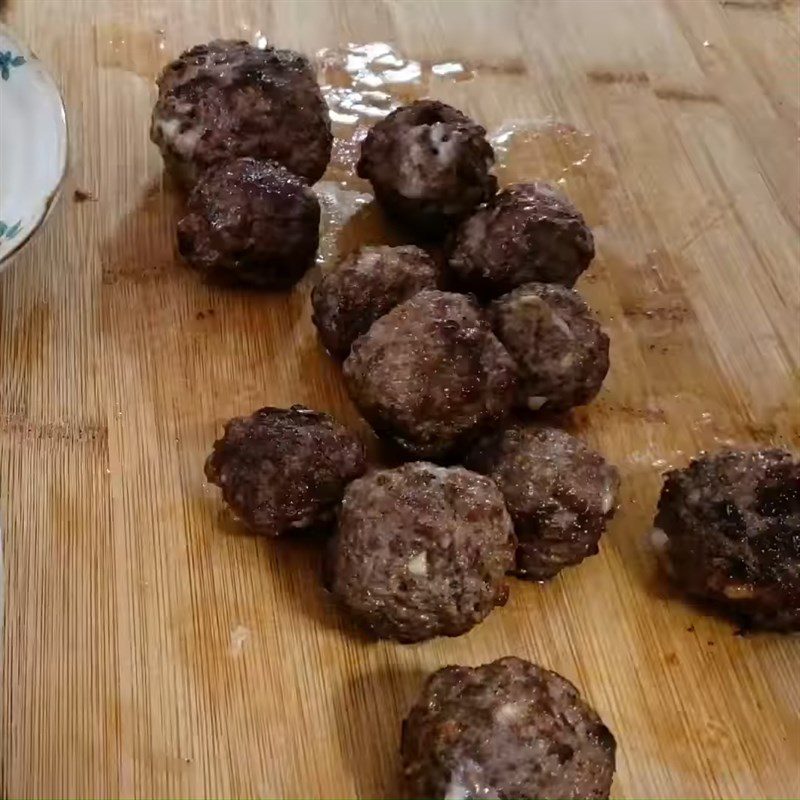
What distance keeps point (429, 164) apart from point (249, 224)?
384 millimetres

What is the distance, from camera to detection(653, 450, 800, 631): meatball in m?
1.62

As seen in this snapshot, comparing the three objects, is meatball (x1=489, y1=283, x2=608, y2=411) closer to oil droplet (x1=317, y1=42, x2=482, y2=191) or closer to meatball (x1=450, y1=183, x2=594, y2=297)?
meatball (x1=450, y1=183, x2=594, y2=297)

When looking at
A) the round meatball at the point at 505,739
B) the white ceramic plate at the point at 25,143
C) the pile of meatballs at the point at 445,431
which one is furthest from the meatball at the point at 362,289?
the round meatball at the point at 505,739

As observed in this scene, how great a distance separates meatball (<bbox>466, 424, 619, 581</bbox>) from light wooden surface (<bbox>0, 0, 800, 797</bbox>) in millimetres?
91

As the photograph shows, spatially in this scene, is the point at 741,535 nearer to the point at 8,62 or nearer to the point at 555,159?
the point at 555,159

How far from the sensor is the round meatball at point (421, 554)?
150 cm

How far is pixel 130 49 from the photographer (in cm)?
251

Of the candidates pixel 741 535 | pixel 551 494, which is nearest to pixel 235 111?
pixel 551 494

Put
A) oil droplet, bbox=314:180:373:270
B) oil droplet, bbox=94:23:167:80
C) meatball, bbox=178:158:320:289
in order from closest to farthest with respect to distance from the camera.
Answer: meatball, bbox=178:158:320:289, oil droplet, bbox=314:180:373:270, oil droplet, bbox=94:23:167:80

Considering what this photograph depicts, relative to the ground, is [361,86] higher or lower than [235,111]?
lower

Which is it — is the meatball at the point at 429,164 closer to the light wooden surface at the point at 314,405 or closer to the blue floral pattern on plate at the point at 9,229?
the light wooden surface at the point at 314,405

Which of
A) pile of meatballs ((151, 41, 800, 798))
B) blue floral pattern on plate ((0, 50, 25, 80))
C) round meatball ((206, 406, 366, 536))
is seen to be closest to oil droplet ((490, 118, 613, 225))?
pile of meatballs ((151, 41, 800, 798))

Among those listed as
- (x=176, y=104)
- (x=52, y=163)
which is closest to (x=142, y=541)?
(x=52, y=163)

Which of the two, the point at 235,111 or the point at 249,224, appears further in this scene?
the point at 235,111
